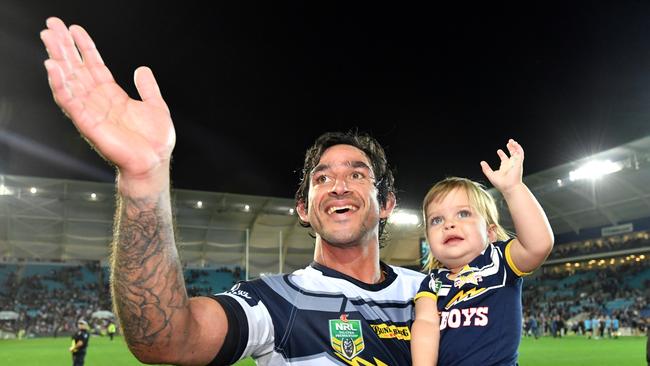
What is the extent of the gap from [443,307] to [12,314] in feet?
138

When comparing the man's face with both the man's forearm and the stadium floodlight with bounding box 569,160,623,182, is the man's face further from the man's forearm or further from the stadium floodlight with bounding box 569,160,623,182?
the stadium floodlight with bounding box 569,160,623,182

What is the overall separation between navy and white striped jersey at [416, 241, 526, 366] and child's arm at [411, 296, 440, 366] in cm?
9

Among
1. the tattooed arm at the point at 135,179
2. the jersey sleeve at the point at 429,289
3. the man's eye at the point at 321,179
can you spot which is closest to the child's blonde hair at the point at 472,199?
the jersey sleeve at the point at 429,289

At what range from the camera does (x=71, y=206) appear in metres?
39.1

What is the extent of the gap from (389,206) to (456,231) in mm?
852

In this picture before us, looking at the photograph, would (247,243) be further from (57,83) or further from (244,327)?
(57,83)

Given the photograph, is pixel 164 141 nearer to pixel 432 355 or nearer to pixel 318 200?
pixel 318 200

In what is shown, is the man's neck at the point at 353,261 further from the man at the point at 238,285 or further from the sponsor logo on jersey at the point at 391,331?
the sponsor logo on jersey at the point at 391,331

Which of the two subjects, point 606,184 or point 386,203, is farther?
point 606,184

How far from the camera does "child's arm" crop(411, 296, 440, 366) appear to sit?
2.71 m

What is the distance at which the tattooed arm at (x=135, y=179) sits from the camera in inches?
77.3

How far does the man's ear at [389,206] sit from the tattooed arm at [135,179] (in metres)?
1.97

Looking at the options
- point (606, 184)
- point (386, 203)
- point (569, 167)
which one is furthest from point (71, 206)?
point (386, 203)

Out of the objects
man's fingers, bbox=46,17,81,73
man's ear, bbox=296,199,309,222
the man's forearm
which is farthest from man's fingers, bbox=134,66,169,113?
man's ear, bbox=296,199,309,222
